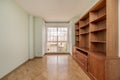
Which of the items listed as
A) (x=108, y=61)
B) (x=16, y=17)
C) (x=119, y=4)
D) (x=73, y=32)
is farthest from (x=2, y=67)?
(x=73, y=32)

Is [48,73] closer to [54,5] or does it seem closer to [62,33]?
[54,5]

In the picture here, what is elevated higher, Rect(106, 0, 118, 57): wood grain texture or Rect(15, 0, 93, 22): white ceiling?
Rect(15, 0, 93, 22): white ceiling

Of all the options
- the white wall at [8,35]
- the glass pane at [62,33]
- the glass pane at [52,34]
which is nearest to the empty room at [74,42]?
the white wall at [8,35]

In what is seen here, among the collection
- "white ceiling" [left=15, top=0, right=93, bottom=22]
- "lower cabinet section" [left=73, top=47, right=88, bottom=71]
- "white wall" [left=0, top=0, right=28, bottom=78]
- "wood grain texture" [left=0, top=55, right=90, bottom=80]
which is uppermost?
"white ceiling" [left=15, top=0, right=93, bottom=22]

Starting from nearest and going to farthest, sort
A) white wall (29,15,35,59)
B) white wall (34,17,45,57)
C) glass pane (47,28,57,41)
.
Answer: white wall (29,15,35,59)
white wall (34,17,45,57)
glass pane (47,28,57,41)

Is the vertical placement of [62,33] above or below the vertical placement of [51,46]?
above

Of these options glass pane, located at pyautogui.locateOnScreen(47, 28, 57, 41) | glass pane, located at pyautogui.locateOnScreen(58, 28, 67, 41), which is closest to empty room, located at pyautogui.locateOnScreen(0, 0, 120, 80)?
glass pane, located at pyautogui.locateOnScreen(47, 28, 57, 41)

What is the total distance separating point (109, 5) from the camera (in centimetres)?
274

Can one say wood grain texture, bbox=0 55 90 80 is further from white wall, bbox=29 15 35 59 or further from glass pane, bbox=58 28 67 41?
glass pane, bbox=58 28 67 41

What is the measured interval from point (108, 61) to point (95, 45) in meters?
1.49

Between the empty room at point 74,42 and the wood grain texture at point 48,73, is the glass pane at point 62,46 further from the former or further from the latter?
the wood grain texture at point 48,73

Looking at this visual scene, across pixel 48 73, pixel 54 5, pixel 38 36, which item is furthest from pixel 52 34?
pixel 48 73

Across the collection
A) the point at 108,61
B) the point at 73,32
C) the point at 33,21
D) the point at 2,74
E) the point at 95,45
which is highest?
the point at 33,21

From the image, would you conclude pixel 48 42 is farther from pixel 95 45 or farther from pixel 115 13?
pixel 115 13
